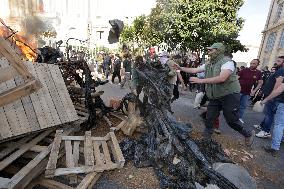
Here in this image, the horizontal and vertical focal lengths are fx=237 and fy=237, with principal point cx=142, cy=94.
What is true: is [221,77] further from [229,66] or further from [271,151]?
[271,151]

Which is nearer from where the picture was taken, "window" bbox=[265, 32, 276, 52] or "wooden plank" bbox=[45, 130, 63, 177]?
"wooden plank" bbox=[45, 130, 63, 177]

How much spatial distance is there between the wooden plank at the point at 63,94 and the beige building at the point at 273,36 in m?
23.7

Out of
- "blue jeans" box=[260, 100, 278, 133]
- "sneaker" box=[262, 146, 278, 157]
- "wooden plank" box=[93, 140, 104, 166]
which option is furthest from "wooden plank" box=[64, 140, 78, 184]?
"blue jeans" box=[260, 100, 278, 133]

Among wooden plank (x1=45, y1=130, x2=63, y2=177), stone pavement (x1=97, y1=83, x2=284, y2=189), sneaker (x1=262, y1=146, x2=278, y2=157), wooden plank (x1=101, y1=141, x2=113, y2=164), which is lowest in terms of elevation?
stone pavement (x1=97, y1=83, x2=284, y2=189)

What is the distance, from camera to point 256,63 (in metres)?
6.75

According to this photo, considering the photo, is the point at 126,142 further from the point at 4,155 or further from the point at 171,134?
the point at 4,155

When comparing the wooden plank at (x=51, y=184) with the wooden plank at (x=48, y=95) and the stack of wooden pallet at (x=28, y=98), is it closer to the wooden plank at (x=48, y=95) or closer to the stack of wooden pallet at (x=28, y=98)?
the stack of wooden pallet at (x=28, y=98)

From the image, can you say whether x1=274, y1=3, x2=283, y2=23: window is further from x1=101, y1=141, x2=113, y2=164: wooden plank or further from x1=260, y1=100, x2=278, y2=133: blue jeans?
x1=101, y1=141, x2=113, y2=164: wooden plank

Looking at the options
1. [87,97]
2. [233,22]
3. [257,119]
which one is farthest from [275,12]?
[87,97]

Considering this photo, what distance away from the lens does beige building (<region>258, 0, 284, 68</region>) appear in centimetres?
2441

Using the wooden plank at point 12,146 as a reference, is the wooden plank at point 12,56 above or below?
above

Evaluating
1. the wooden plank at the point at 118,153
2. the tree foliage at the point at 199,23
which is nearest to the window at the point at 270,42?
the tree foliage at the point at 199,23

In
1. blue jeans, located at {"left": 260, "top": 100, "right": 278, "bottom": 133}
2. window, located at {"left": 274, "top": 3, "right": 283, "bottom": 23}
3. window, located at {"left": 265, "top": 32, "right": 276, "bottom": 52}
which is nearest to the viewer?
blue jeans, located at {"left": 260, "top": 100, "right": 278, "bottom": 133}

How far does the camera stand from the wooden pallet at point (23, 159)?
113 inches
